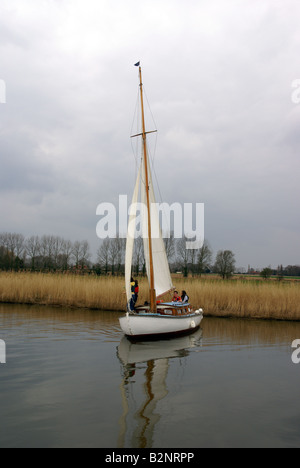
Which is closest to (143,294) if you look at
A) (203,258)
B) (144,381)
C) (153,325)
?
(153,325)

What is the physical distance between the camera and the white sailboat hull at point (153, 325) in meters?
13.7

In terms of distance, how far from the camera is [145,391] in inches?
331

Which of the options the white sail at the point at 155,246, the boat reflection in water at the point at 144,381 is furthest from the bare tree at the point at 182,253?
the boat reflection in water at the point at 144,381

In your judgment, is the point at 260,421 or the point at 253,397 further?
the point at 253,397

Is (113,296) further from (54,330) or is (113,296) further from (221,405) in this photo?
(221,405)

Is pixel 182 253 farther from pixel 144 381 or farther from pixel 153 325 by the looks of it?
pixel 144 381

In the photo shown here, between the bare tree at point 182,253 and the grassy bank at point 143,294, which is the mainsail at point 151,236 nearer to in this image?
the grassy bank at point 143,294

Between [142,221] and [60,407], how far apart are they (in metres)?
10.1

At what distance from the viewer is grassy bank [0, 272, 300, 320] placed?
2083 cm

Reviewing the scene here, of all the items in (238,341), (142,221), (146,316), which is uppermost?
(142,221)

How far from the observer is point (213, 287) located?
2234 centimetres

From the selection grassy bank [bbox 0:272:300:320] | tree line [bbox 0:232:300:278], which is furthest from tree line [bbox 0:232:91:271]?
grassy bank [bbox 0:272:300:320]

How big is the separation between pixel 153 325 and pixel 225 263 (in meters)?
47.8
